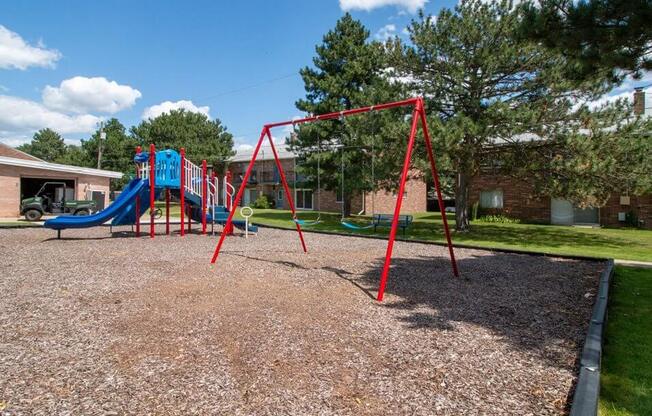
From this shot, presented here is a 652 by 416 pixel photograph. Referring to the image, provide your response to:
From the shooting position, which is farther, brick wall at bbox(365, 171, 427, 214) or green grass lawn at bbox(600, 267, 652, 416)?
brick wall at bbox(365, 171, 427, 214)

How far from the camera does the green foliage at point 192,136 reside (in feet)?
141

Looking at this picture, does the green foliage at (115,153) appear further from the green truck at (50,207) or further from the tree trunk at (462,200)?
the tree trunk at (462,200)

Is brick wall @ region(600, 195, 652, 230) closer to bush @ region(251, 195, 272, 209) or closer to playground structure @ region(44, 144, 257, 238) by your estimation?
playground structure @ region(44, 144, 257, 238)

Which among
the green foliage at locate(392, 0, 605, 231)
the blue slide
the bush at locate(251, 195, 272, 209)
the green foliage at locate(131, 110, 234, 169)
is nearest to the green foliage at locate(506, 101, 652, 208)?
the green foliage at locate(392, 0, 605, 231)

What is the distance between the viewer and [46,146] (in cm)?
8869

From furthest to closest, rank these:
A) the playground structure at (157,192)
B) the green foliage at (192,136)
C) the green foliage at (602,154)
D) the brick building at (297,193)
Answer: the green foliage at (192,136) → the brick building at (297,193) → the green foliage at (602,154) → the playground structure at (157,192)

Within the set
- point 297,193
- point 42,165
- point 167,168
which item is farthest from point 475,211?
point 42,165

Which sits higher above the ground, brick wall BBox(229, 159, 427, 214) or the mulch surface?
brick wall BBox(229, 159, 427, 214)

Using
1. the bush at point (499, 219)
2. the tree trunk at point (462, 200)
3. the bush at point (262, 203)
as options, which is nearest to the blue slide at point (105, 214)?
the tree trunk at point (462, 200)

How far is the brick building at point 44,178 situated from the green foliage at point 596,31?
2437 cm

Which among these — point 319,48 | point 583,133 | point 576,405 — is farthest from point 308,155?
point 576,405

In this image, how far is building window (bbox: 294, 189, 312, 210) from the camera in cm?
3706

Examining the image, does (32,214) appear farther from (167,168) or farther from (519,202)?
(519,202)

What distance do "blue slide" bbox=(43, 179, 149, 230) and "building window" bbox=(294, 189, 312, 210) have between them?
914 inches
